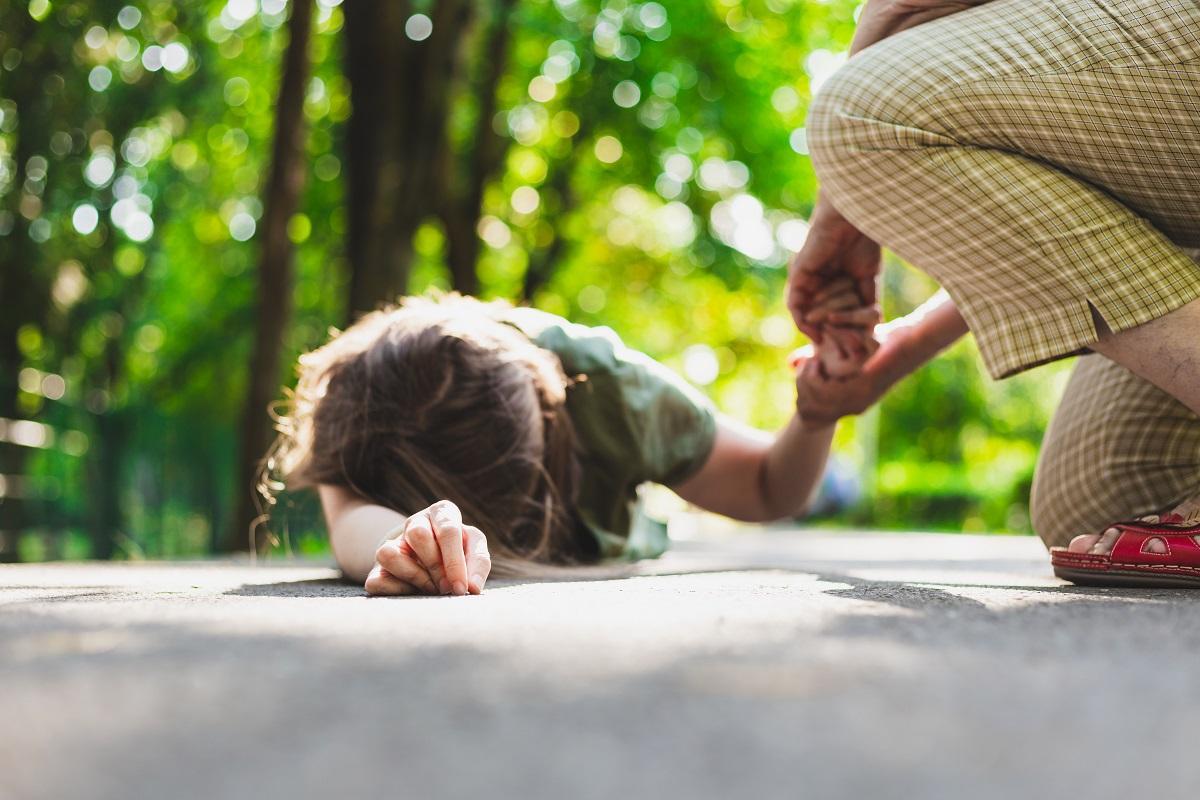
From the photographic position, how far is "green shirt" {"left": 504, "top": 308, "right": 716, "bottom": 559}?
342 centimetres

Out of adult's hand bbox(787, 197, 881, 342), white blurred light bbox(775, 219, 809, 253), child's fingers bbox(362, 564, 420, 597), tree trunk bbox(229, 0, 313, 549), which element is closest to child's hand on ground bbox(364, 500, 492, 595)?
child's fingers bbox(362, 564, 420, 597)

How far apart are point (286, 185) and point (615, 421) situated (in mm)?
5074

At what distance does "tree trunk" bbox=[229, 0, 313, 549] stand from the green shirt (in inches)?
182

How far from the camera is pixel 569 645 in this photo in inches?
54.6

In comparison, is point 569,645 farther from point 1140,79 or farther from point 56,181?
point 56,181

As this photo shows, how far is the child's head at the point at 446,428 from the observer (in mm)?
3000

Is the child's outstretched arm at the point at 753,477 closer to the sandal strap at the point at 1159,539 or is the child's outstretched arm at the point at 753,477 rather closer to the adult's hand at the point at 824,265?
the adult's hand at the point at 824,265

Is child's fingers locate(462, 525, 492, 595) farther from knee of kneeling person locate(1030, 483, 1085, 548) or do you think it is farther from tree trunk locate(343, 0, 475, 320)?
tree trunk locate(343, 0, 475, 320)

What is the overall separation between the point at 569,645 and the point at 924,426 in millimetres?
31820

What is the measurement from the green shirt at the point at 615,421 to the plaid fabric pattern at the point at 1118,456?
1.08m

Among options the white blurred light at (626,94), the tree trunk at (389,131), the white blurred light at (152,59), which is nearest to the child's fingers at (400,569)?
the tree trunk at (389,131)

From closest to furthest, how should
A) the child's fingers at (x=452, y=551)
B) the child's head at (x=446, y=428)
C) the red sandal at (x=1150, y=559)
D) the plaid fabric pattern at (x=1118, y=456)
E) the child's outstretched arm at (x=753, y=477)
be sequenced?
the child's fingers at (x=452, y=551) < the red sandal at (x=1150, y=559) < the plaid fabric pattern at (x=1118, y=456) < the child's head at (x=446, y=428) < the child's outstretched arm at (x=753, y=477)

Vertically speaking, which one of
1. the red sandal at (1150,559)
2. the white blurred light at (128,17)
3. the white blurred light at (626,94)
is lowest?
the red sandal at (1150,559)

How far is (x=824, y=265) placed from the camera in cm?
319
